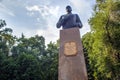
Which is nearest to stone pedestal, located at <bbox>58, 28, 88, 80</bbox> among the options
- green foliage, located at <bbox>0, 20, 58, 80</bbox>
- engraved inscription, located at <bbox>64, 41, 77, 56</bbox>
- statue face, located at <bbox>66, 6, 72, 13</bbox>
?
engraved inscription, located at <bbox>64, 41, 77, 56</bbox>

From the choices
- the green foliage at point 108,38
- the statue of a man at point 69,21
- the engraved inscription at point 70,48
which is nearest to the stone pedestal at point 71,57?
the engraved inscription at point 70,48

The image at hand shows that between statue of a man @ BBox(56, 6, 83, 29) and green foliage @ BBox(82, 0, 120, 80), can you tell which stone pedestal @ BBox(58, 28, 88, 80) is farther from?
green foliage @ BBox(82, 0, 120, 80)

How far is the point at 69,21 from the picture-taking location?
25.7ft

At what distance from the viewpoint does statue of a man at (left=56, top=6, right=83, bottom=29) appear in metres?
7.76

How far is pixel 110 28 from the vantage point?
16109 mm

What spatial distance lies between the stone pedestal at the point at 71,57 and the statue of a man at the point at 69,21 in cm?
30

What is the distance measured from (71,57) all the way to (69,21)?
4.59 ft

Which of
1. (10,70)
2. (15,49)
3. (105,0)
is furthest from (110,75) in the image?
(15,49)

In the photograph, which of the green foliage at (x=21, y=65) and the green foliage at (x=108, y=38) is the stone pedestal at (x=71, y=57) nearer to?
the green foliage at (x=108, y=38)

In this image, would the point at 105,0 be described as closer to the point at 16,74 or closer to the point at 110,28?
the point at 110,28

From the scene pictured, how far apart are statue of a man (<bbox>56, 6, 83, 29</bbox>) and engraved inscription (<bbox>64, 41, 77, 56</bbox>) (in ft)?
2.44

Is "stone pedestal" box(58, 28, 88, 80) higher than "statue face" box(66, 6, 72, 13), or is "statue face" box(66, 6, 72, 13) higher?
"statue face" box(66, 6, 72, 13)

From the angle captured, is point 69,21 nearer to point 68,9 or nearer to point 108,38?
point 68,9

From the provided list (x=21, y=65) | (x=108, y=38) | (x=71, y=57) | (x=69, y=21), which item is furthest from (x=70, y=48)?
(x=21, y=65)
